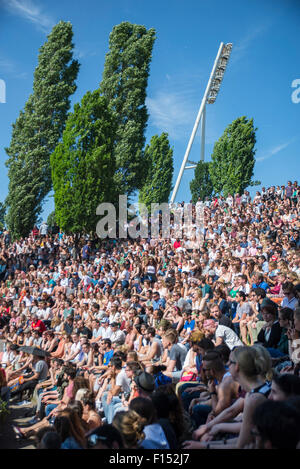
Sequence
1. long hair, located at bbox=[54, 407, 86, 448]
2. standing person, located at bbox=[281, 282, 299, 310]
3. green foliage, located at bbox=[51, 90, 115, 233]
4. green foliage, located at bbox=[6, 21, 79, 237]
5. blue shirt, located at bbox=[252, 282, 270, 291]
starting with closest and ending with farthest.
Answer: long hair, located at bbox=[54, 407, 86, 448] < standing person, located at bbox=[281, 282, 299, 310] < blue shirt, located at bbox=[252, 282, 270, 291] < green foliage, located at bbox=[51, 90, 115, 233] < green foliage, located at bbox=[6, 21, 79, 237]

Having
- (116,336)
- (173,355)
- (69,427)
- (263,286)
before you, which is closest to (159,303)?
(116,336)

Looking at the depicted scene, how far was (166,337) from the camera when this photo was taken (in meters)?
6.61

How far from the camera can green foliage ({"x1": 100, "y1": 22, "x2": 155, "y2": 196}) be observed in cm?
2944

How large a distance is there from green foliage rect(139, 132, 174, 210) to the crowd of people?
20069mm

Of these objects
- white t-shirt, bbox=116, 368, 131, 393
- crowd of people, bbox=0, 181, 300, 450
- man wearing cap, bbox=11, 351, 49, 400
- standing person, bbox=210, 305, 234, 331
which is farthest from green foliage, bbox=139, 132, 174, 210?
white t-shirt, bbox=116, 368, 131, 393

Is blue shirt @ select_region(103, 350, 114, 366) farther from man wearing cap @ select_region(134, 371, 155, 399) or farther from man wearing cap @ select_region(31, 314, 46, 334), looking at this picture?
man wearing cap @ select_region(31, 314, 46, 334)

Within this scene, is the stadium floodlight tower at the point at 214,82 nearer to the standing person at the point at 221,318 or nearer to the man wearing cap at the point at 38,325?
the man wearing cap at the point at 38,325

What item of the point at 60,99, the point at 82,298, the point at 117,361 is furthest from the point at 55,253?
the point at 117,361

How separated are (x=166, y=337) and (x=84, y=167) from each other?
18.3m

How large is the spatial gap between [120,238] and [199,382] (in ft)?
60.2

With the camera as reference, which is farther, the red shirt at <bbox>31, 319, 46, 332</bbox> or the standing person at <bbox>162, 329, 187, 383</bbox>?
the red shirt at <bbox>31, 319, 46, 332</bbox>

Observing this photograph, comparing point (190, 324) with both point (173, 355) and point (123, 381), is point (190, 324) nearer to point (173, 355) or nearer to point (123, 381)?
point (173, 355)

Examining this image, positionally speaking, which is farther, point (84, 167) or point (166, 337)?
point (84, 167)

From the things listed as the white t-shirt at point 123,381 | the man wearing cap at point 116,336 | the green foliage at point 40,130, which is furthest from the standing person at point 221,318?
the green foliage at point 40,130
